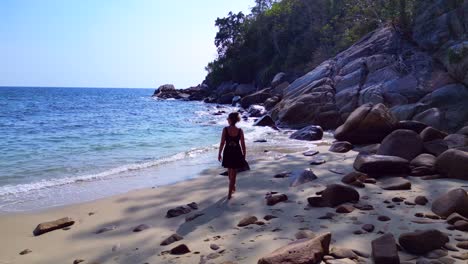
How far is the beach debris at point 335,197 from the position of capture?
5.54 meters

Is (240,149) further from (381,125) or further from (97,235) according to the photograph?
(381,125)

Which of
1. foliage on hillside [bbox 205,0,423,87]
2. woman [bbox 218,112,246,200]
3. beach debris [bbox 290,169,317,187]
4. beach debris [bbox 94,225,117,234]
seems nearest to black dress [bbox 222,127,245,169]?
woman [bbox 218,112,246,200]

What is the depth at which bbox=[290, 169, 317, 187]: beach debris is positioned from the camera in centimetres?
713

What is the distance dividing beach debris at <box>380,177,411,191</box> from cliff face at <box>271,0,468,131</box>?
21.5ft

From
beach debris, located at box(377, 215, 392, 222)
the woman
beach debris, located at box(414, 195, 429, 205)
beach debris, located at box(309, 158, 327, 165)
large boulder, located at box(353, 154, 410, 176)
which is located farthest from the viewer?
beach debris, located at box(309, 158, 327, 165)

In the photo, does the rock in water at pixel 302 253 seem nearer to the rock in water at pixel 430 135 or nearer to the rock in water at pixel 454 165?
the rock in water at pixel 454 165

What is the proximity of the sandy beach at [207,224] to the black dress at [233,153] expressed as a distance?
1.73 feet

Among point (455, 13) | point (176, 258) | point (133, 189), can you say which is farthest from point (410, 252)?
point (455, 13)

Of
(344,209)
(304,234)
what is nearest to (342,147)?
(344,209)

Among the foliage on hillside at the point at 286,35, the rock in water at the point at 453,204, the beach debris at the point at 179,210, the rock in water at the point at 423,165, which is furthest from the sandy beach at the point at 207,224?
the foliage on hillside at the point at 286,35

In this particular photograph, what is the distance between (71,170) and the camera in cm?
1054

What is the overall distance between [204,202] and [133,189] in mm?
2240

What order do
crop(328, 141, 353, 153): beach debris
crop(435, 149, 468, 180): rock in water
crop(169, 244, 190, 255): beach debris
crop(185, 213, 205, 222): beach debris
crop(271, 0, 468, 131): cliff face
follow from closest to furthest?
crop(169, 244, 190, 255): beach debris → crop(185, 213, 205, 222): beach debris → crop(435, 149, 468, 180): rock in water → crop(328, 141, 353, 153): beach debris → crop(271, 0, 468, 131): cliff face

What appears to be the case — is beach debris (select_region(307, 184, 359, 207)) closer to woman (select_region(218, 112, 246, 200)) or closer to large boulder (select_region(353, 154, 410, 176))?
large boulder (select_region(353, 154, 410, 176))
